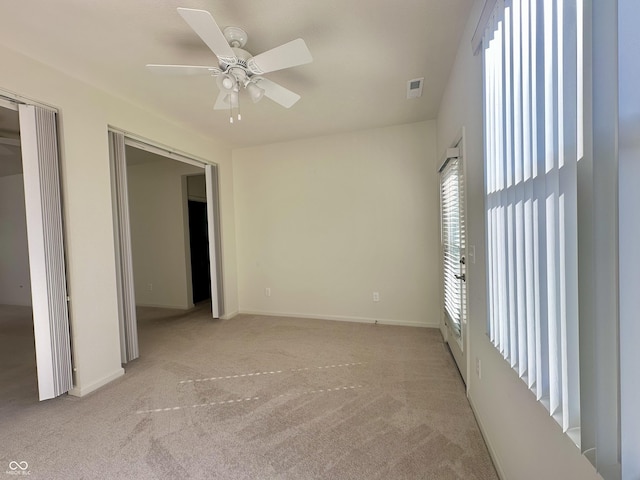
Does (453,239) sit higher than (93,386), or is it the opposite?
(453,239)

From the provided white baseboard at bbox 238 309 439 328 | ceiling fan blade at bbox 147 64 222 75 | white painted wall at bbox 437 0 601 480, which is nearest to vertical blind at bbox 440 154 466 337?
white painted wall at bbox 437 0 601 480

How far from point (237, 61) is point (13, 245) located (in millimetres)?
6675

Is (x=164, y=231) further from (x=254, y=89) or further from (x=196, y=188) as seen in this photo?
(x=254, y=89)

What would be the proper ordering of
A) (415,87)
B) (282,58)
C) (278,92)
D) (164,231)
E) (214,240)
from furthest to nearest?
(164,231) < (214,240) < (415,87) < (278,92) < (282,58)

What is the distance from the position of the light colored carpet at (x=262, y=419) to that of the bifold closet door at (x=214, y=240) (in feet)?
3.47

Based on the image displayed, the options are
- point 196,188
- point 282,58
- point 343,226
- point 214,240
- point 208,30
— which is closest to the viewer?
point 208,30

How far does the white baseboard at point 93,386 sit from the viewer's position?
7.47ft

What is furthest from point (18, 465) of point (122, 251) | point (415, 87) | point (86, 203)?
point (415, 87)

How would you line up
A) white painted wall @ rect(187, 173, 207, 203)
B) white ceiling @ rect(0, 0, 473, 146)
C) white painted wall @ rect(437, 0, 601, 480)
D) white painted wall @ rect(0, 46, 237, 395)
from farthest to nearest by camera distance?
1. white painted wall @ rect(187, 173, 207, 203)
2. white painted wall @ rect(0, 46, 237, 395)
3. white ceiling @ rect(0, 0, 473, 146)
4. white painted wall @ rect(437, 0, 601, 480)

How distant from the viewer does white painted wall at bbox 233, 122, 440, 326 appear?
3.65m

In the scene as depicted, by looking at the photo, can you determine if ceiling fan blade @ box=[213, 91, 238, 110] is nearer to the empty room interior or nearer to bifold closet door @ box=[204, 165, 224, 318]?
Result: the empty room interior

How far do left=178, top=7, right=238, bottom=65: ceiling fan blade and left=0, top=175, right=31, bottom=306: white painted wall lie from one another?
615 cm

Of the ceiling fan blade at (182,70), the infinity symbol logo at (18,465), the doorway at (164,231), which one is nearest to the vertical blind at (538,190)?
the ceiling fan blade at (182,70)

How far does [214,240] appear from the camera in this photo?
13.5 feet
